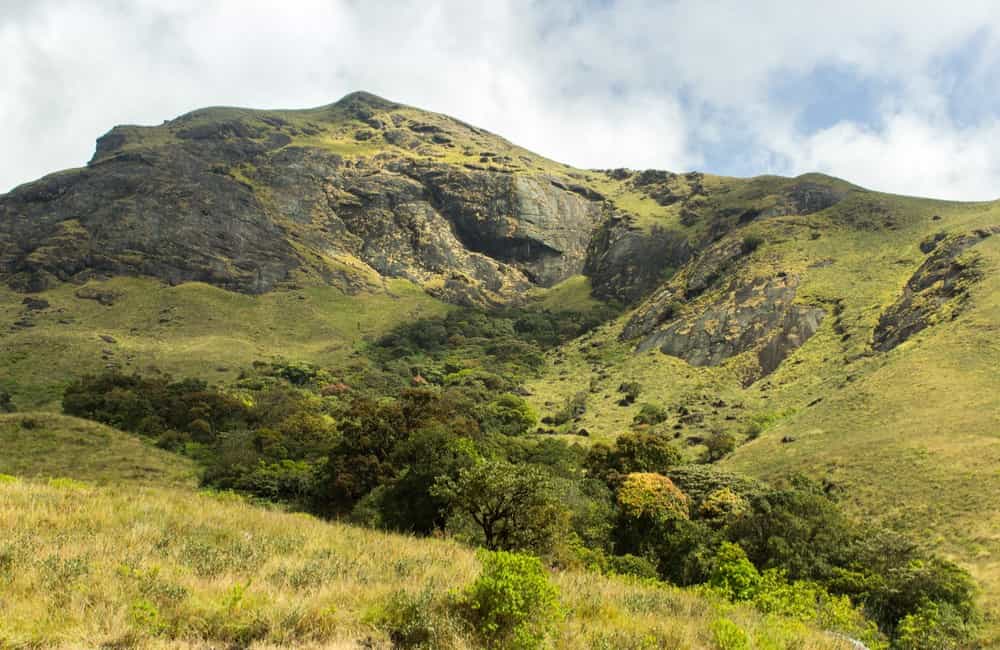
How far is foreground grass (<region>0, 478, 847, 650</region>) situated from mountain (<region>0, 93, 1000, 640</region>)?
27.4 m

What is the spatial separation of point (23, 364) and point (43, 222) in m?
70.4

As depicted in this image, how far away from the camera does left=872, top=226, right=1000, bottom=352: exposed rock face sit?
6988cm

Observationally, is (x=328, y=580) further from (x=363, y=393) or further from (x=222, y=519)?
(x=363, y=393)

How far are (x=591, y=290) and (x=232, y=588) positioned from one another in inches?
6589

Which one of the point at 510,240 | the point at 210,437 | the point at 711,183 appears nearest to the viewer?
the point at 210,437

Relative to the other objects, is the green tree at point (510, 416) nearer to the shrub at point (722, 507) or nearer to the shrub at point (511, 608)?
the shrub at point (722, 507)

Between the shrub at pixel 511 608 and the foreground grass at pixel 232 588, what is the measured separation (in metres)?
0.31

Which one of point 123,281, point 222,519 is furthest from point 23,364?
point 222,519

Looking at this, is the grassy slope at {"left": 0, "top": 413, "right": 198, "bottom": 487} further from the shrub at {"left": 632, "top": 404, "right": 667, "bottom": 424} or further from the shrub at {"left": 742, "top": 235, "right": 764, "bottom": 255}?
the shrub at {"left": 742, "top": 235, "right": 764, "bottom": 255}

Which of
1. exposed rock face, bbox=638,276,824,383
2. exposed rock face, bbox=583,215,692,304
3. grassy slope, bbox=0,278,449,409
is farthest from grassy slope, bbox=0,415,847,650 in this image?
exposed rock face, bbox=583,215,692,304

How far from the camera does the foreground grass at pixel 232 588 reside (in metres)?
5.64

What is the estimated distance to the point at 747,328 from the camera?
94188mm

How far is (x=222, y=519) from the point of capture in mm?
10375

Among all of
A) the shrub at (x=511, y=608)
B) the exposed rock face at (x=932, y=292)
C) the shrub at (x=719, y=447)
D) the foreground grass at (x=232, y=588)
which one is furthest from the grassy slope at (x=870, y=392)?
the shrub at (x=511, y=608)
